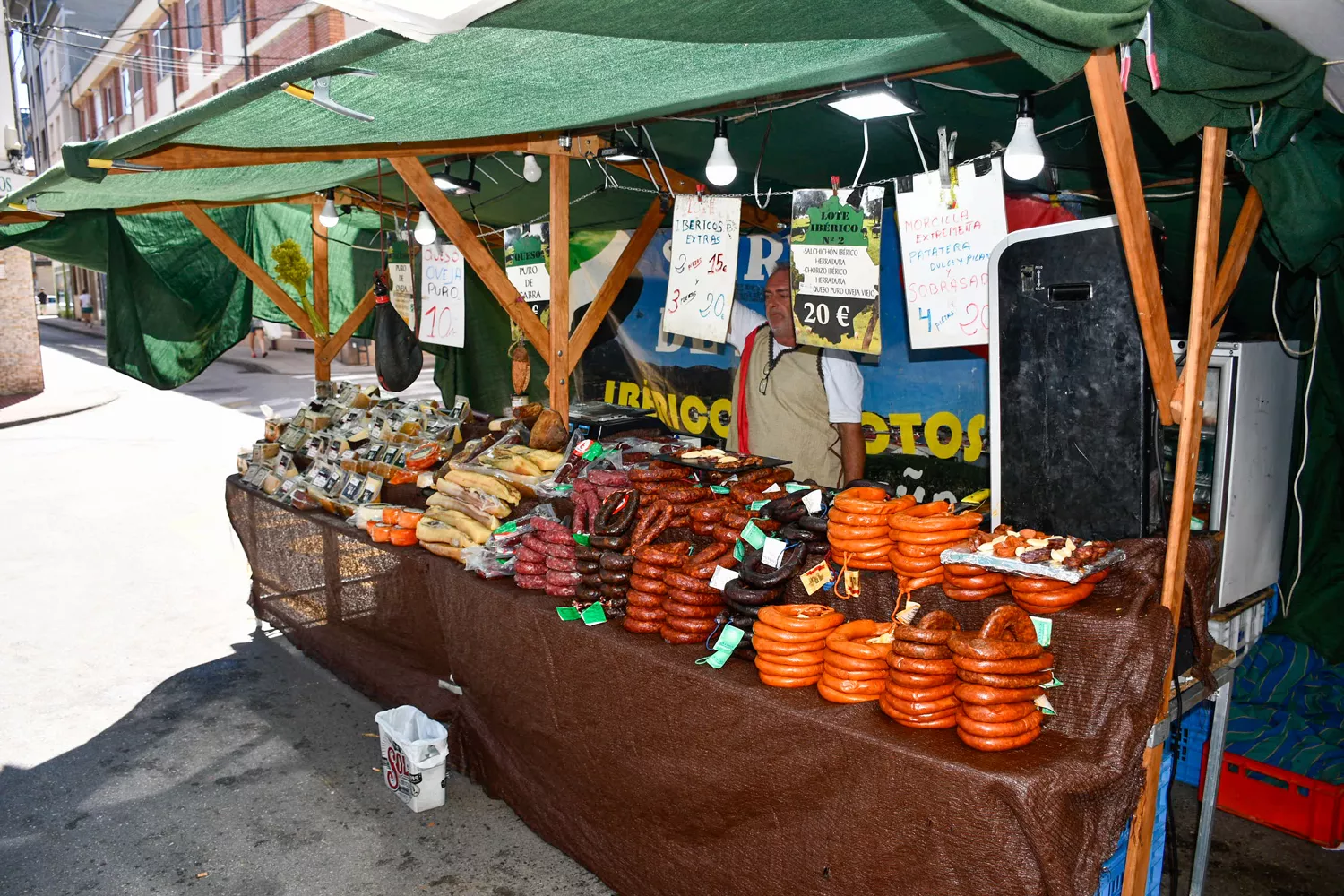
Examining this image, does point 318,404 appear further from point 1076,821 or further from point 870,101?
point 1076,821

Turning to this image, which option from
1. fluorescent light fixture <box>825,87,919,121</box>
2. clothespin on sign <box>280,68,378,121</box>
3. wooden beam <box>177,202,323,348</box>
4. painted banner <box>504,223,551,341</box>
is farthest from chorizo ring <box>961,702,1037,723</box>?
wooden beam <box>177,202,323,348</box>

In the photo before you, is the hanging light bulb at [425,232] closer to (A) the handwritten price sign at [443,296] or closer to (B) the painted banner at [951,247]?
(A) the handwritten price sign at [443,296]

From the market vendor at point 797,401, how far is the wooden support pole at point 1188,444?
9.11 feet

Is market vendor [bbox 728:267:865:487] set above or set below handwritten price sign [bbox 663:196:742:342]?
below

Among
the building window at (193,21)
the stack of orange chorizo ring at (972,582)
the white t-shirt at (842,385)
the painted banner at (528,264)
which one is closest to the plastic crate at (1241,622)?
the stack of orange chorizo ring at (972,582)

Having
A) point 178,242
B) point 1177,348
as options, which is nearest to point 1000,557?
point 1177,348

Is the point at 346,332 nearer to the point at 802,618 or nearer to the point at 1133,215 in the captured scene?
the point at 802,618

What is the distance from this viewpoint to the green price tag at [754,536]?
3.29 m

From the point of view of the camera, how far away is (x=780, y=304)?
5.36 meters

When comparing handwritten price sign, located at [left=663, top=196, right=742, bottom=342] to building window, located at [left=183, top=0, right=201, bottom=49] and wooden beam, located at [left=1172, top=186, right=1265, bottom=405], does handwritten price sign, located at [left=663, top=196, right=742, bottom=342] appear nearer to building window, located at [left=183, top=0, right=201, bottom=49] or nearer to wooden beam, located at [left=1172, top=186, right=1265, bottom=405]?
wooden beam, located at [left=1172, top=186, right=1265, bottom=405]

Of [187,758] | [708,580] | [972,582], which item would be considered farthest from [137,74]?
[972,582]

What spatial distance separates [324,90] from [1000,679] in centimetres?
303

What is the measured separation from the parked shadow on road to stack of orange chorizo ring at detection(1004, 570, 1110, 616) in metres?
2.30

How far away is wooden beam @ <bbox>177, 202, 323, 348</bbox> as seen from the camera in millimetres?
7406
